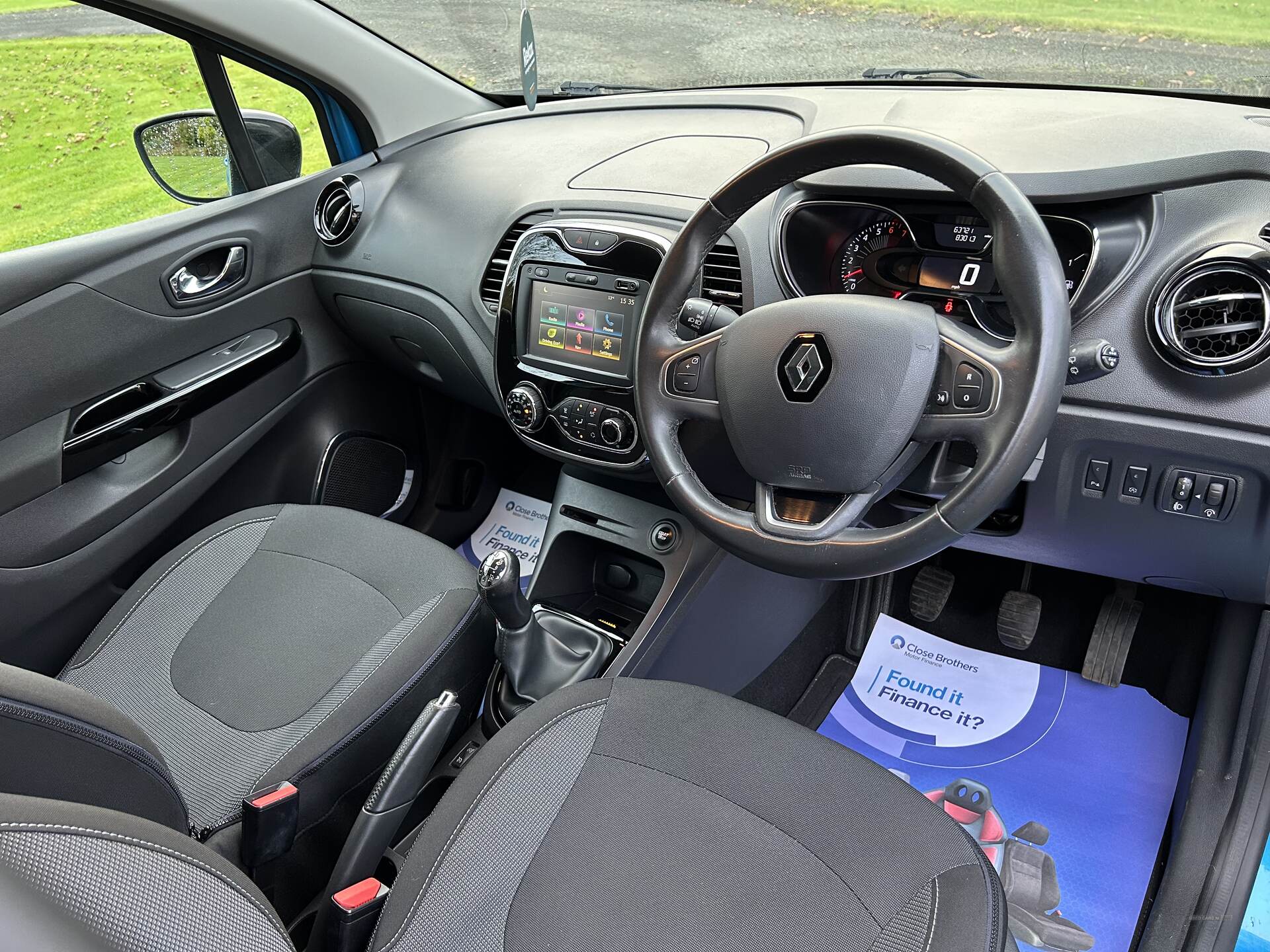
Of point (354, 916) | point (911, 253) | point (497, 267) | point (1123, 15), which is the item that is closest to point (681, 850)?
point (354, 916)

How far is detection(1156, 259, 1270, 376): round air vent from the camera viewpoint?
116 cm

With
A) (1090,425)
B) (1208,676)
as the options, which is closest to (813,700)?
(1208,676)

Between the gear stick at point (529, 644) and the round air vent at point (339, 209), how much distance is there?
0.81 m

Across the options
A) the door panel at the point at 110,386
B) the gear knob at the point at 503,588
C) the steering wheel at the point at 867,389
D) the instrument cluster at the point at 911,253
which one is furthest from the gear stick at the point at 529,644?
the door panel at the point at 110,386

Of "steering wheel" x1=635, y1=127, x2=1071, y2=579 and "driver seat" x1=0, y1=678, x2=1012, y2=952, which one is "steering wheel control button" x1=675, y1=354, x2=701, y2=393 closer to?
"steering wheel" x1=635, y1=127, x2=1071, y2=579

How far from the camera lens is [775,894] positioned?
0.99 metres

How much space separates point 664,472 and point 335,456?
112 centimetres

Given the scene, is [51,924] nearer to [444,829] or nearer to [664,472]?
[444,829]

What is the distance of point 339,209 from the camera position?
79.0 inches

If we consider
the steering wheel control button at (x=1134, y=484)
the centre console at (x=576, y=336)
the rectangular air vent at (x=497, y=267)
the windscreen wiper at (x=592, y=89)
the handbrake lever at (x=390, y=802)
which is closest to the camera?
the handbrake lever at (x=390, y=802)

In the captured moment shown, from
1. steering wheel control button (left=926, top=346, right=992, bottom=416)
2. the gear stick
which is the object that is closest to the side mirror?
the gear stick

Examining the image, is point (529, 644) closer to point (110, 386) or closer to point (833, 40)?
point (110, 386)

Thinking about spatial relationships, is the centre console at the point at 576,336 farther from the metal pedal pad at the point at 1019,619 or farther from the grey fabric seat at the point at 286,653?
the metal pedal pad at the point at 1019,619

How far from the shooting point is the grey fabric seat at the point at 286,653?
1241 mm
